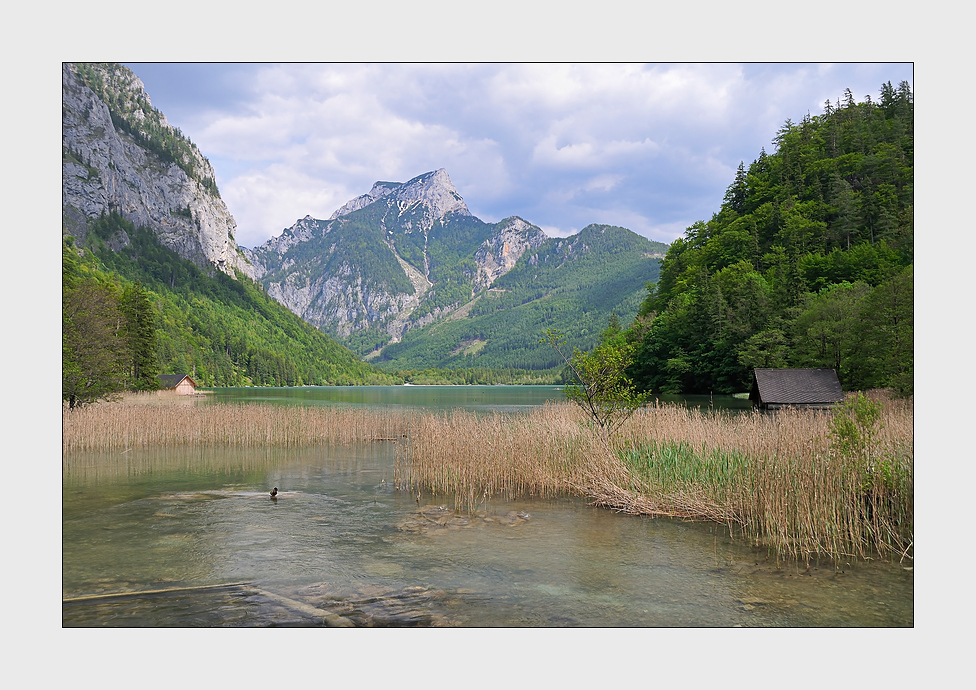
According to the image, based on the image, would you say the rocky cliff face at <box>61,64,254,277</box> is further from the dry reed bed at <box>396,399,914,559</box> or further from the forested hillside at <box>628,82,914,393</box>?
the dry reed bed at <box>396,399,914,559</box>

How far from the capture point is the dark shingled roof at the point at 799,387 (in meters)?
29.4

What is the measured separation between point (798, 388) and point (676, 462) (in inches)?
835

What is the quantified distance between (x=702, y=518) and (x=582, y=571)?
12.7 feet

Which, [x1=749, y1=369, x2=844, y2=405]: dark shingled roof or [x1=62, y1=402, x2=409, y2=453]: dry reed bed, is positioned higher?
[x1=749, y1=369, x2=844, y2=405]: dark shingled roof

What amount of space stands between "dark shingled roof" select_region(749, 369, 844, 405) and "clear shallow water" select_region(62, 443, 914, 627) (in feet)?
71.0

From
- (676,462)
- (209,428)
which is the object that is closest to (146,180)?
(209,428)

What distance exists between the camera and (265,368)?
12225 cm

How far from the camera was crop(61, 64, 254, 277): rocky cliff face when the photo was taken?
106000mm

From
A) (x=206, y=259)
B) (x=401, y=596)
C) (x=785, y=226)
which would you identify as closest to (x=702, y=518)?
(x=401, y=596)

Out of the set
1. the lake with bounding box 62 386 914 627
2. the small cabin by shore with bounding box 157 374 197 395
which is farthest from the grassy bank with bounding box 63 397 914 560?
the small cabin by shore with bounding box 157 374 197 395

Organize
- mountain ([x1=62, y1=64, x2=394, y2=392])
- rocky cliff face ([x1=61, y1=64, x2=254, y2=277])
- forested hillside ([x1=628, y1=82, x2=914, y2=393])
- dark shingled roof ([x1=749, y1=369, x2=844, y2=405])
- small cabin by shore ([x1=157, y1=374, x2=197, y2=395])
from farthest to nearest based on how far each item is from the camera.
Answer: rocky cliff face ([x1=61, y1=64, x2=254, y2=277]), mountain ([x1=62, y1=64, x2=394, y2=392]), small cabin by shore ([x1=157, y1=374, x2=197, y2=395]), forested hillside ([x1=628, y1=82, x2=914, y2=393]), dark shingled roof ([x1=749, y1=369, x2=844, y2=405])

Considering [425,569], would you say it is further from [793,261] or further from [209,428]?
[793,261]

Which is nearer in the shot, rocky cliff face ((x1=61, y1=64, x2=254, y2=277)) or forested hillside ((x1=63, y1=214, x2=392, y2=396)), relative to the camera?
forested hillside ((x1=63, y1=214, x2=392, y2=396))
